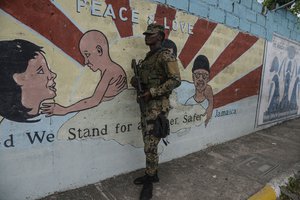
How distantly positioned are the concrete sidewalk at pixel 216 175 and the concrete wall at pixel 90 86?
0.54 feet

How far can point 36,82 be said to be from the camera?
251 centimetres

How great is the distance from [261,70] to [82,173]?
4475mm

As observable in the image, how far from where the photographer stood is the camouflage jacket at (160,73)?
2836mm

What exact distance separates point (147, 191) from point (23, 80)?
171cm

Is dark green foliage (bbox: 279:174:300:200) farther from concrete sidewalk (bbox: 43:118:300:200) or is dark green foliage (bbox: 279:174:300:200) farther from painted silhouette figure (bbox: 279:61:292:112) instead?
painted silhouette figure (bbox: 279:61:292:112)

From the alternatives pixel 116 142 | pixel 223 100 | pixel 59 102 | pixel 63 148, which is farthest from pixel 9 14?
pixel 223 100

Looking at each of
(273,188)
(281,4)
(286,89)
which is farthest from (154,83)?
(286,89)

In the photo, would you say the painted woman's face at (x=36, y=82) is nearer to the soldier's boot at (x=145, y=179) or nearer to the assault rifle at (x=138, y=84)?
the assault rifle at (x=138, y=84)

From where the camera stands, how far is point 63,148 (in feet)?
9.17

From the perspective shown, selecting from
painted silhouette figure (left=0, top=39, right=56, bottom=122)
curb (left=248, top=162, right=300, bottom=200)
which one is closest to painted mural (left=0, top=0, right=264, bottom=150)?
painted silhouette figure (left=0, top=39, right=56, bottom=122)

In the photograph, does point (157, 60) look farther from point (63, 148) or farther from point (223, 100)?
point (223, 100)

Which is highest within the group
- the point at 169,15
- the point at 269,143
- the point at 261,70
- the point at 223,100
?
the point at 169,15

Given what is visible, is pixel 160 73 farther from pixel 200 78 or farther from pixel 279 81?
pixel 279 81

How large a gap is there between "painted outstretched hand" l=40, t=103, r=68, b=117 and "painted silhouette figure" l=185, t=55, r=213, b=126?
1986 millimetres
